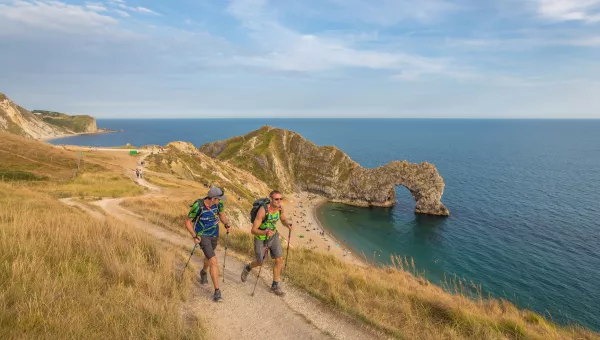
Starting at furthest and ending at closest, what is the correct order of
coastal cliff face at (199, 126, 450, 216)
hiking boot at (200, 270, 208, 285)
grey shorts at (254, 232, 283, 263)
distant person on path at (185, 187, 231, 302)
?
coastal cliff face at (199, 126, 450, 216), hiking boot at (200, 270, 208, 285), grey shorts at (254, 232, 283, 263), distant person on path at (185, 187, 231, 302)

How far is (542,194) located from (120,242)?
338ft

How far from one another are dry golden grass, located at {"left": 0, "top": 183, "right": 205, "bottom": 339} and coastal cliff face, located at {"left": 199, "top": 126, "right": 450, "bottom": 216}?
2860 inches

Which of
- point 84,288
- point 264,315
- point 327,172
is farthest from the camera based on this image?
point 327,172

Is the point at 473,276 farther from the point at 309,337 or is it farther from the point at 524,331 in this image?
the point at 309,337

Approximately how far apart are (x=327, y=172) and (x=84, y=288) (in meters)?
84.3

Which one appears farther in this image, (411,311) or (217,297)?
(411,311)

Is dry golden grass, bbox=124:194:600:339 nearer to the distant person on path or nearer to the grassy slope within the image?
the distant person on path

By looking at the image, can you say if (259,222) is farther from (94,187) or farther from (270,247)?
(94,187)

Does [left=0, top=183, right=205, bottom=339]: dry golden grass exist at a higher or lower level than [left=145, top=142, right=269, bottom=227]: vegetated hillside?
higher

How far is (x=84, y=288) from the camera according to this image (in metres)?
6.41

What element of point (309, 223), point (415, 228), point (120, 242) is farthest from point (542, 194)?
point (120, 242)

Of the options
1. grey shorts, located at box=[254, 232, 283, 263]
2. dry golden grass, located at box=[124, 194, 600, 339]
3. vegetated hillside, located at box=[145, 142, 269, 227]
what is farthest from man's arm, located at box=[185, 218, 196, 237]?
vegetated hillside, located at box=[145, 142, 269, 227]

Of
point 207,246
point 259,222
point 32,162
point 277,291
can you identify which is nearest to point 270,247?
point 259,222

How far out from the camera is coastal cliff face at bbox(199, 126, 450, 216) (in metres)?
74.8
